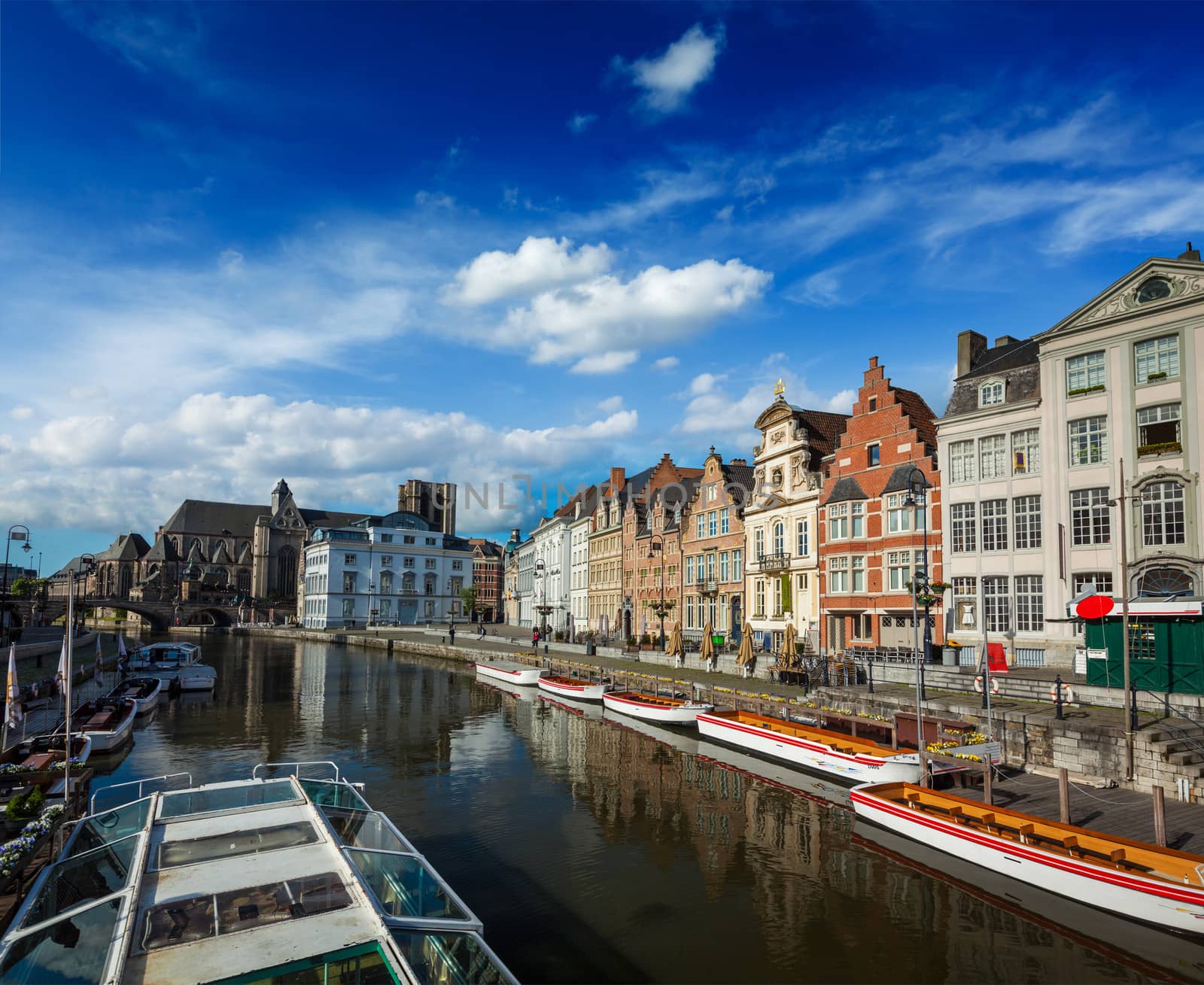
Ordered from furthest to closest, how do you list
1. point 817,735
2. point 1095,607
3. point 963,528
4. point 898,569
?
1. point 898,569
2. point 963,528
3. point 817,735
4. point 1095,607

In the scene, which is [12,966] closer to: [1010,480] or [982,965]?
[982,965]

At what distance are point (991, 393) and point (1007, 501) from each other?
4.93 m

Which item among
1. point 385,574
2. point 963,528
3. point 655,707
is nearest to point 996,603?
point 963,528

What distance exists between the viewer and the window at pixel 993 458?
32406mm

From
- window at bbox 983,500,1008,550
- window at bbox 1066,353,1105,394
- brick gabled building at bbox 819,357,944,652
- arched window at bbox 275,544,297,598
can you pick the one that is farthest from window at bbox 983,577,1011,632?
arched window at bbox 275,544,297,598

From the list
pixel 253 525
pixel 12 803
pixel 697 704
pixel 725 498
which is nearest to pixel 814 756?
pixel 697 704

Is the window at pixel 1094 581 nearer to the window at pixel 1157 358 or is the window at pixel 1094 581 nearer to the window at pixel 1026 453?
the window at pixel 1026 453

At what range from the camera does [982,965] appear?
12148 millimetres

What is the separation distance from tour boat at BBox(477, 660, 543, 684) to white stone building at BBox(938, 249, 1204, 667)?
26.7 metres

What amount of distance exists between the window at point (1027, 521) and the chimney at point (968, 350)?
7474 mm

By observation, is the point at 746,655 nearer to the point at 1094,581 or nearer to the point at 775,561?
the point at 775,561

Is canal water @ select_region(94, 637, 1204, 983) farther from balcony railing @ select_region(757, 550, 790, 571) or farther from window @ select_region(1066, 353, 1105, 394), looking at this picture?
window @ select_region(1066, 353, 1105, 394)

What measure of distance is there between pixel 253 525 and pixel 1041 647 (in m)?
170

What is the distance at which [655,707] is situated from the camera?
3422 centimetres
